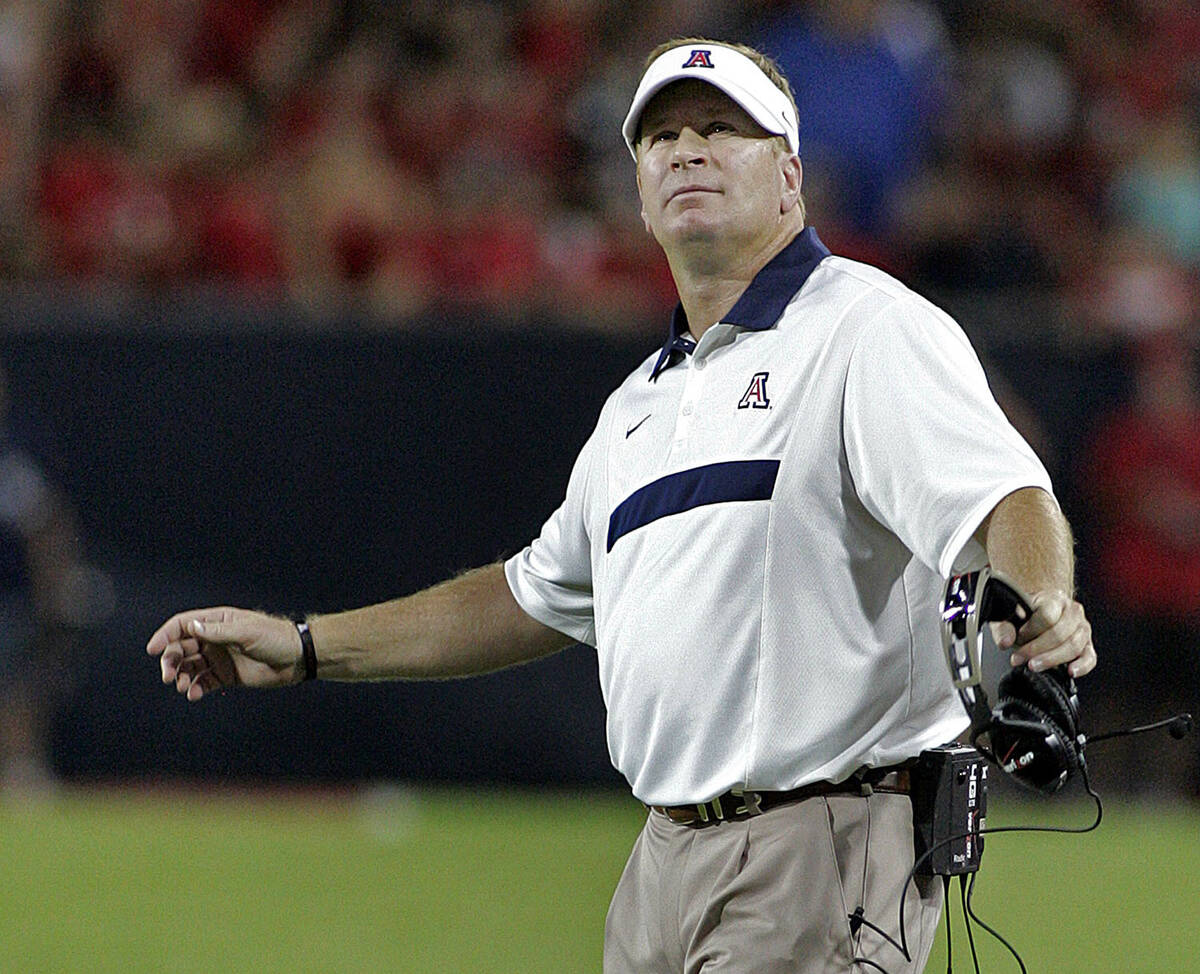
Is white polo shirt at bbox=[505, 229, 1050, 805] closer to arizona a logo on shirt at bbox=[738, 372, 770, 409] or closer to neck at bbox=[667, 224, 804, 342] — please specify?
arizona a logo on shirt at bbox=[738, 372, 770, 409]

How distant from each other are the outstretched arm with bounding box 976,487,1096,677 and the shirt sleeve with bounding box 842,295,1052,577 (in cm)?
3

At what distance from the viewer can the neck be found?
11.5 feet

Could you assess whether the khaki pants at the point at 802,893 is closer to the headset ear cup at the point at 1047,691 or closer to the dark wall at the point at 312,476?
the headset ear cup at the point at 1047,691

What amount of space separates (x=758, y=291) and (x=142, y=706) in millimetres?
7060

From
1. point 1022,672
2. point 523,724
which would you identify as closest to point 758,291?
point 1022,672

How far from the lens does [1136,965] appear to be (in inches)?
285

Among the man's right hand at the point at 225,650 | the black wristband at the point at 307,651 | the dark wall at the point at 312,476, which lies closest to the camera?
the man's right hand at the point at 225,650

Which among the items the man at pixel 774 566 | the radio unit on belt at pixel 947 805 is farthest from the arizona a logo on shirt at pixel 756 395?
the radio unit on belt at pixel 947 805

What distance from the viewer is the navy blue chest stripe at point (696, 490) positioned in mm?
3176

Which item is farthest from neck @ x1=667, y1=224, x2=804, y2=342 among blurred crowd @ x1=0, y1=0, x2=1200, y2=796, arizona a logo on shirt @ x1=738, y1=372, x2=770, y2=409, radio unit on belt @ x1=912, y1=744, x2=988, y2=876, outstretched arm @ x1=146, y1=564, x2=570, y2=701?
blurred crowd @ x1=0, y1=0, x2=1200, y2=796

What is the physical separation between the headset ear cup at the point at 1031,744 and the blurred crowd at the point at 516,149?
291 inches

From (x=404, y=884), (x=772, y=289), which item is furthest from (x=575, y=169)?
(x=772, y=289)

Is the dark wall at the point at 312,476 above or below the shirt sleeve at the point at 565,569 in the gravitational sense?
below

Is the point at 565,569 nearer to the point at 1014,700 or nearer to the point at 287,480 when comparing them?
the point at 1014,700
